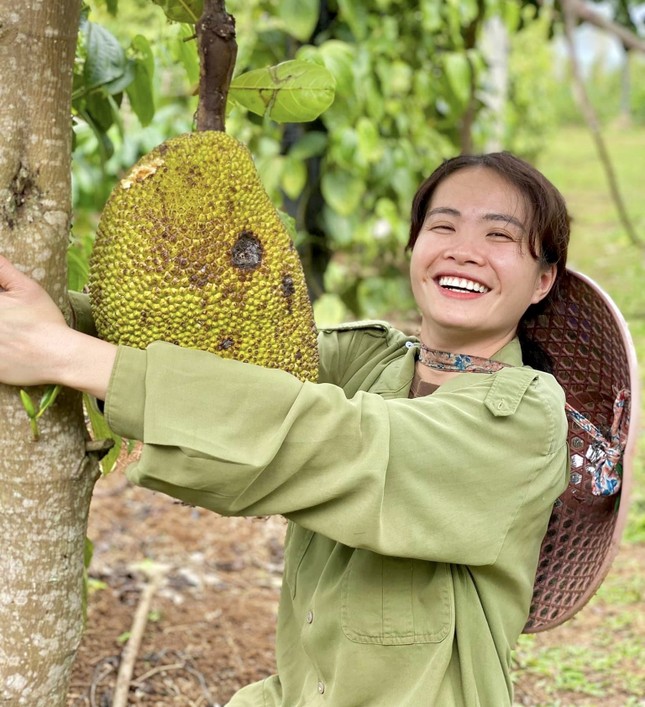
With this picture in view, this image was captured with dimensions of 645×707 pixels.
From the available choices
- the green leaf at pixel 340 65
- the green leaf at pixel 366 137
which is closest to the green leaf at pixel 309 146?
the green leaf at pixel 366 137

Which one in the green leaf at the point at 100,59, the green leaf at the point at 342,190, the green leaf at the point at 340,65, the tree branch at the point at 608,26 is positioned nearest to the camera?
the tree branch at the point at 608,26

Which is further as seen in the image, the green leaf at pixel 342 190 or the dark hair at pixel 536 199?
the green leaf at pixel 342 190

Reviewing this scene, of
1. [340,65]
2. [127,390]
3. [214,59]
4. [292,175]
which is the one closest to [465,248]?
[214,59]

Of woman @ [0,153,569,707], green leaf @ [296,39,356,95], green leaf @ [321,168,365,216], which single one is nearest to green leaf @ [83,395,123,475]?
woman @ [0,153,569,707]

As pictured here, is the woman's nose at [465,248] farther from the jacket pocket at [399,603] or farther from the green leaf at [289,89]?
the jacket pocket at [399,603]

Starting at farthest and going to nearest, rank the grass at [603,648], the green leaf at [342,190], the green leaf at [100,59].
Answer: the green leaf at [342,190]
the grass at [603,648]
the green leaf at [100,59]

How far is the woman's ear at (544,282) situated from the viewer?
1.33 meters

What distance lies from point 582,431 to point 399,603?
1.19ft

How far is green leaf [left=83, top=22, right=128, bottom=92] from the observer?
1.44 m

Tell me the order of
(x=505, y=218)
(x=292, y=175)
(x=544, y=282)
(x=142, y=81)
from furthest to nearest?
(x=292, y=175), (x=142, y=81), (x=544, y=282), (x=505, y=218)

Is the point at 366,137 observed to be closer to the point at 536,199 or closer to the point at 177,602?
the point at 177,602

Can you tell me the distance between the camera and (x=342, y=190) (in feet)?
10.9

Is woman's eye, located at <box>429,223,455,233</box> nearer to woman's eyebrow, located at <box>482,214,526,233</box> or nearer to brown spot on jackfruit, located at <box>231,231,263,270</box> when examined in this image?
woman's eyebrow, located at <box>482,214,526,233</box>

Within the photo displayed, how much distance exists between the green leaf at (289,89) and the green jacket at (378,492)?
39 cm
